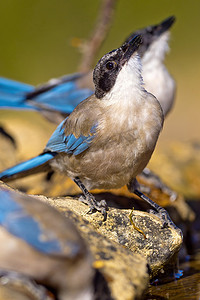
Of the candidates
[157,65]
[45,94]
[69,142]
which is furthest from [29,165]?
[157,65]

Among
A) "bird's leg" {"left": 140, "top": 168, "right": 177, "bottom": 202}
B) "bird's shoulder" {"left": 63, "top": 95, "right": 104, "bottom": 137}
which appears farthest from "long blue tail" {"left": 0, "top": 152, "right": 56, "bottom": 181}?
"bird's leg" {"left": 140, "top": 168, "right": 177, "bottom": 202}

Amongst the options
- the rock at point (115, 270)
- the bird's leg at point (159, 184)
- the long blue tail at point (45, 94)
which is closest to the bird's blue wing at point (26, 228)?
the rock at point (115, 270)

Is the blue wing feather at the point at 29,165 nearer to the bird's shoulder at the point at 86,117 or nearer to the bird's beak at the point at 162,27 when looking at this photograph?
the bird's shoulder at the point at 86,117

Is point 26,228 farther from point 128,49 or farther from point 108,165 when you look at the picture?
point 128,49

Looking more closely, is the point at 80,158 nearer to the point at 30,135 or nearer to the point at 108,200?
the point at 108,200

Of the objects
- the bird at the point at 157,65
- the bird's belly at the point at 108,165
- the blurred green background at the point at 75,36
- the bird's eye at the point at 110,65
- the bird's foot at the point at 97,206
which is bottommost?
the bird's foot at the point at 97,206
